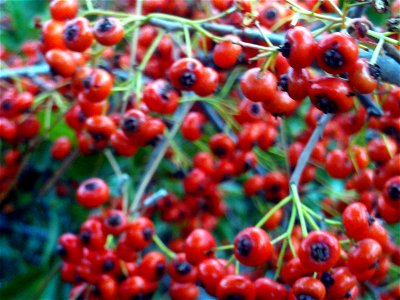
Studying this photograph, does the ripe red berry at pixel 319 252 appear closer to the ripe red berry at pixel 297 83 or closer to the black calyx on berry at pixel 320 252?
the black calyx on berry at pixel 320 252

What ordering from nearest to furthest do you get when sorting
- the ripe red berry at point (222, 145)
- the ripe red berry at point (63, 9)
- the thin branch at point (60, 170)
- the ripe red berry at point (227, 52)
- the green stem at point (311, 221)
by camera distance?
the green stem at point (311, 221) < the ripe red berry at point (227, 52) < the ripe red berry at point (63, 9) < the ripe red berry at point (222, 145) < the thin branch at point (60, 170)

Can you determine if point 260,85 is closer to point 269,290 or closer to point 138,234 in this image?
point 269,290

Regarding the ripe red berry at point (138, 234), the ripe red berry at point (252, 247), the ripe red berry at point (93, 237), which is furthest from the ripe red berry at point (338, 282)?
the ripe red berry at point (93, 237)

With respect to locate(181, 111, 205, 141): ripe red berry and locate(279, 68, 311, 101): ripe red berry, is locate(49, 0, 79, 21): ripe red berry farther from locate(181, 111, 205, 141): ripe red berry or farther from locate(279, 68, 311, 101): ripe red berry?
locate(279, 68, 311, 101): ripe red berry

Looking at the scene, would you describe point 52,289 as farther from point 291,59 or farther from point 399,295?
point 291,59

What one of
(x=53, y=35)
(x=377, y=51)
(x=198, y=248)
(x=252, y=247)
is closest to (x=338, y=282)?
(x=252, y=247)

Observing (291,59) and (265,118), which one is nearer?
(291,59)

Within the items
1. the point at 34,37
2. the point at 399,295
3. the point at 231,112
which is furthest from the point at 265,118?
the point at 34,37
